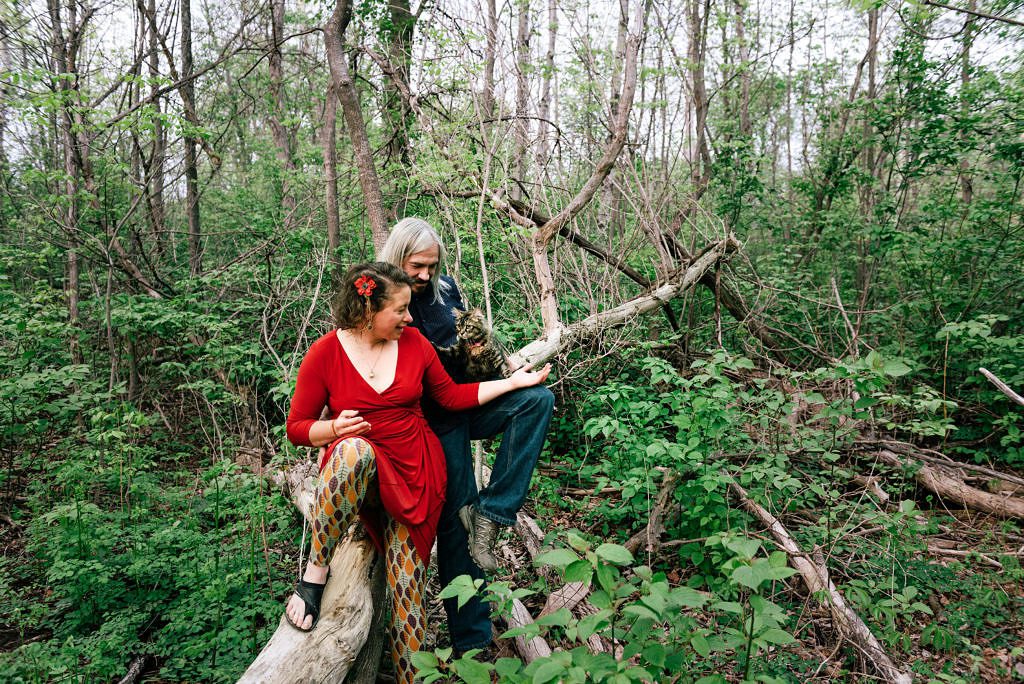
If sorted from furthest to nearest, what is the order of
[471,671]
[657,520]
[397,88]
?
1. [397,88]
2. [657,520]
3. [471,671]

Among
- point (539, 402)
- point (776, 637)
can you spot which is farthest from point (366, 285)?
point (776, 637)

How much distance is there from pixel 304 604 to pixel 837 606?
279cm

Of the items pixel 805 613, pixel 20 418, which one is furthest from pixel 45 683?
pixel 805 613

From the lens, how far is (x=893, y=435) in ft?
17.2

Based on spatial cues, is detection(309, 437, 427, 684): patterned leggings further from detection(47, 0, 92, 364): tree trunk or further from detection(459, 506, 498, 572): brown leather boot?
detection(47, 0, 92, 364): tree trunk

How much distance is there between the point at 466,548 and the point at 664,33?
5.87 metres

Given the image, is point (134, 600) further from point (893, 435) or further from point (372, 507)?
point (893, 435)

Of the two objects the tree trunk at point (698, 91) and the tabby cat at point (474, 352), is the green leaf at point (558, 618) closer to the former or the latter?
the tabby cat at point (474, 352)

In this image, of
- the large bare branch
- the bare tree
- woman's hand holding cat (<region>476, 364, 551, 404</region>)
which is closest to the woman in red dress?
woman's hand holding cat (<region>476, 364, 551, 404</region>)

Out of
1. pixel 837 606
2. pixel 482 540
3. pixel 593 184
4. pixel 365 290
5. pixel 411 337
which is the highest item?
pixel 593 184

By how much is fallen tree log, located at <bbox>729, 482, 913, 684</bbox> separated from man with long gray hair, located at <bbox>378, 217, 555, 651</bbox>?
1216 millimetres

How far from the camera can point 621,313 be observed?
5.31 meters

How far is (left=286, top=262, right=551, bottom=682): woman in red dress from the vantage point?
2367 millimetres

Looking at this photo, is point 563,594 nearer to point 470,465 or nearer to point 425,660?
point 470,465
